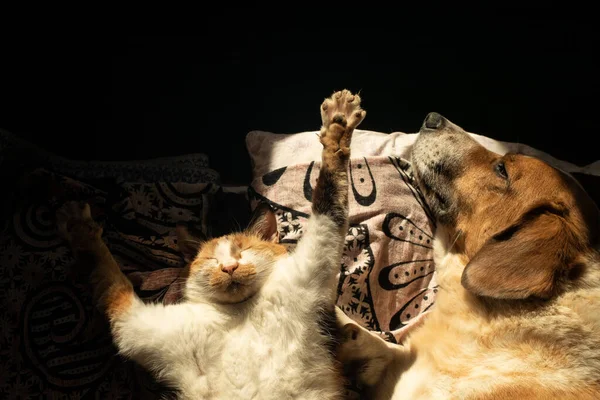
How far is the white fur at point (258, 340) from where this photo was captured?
1739 millimetres

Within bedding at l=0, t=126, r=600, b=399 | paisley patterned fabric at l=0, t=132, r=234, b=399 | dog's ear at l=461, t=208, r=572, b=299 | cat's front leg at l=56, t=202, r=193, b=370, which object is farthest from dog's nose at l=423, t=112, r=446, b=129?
cat's front leg at l=56, t=202, r=193, b=370

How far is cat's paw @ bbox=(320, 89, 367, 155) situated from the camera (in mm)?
1916

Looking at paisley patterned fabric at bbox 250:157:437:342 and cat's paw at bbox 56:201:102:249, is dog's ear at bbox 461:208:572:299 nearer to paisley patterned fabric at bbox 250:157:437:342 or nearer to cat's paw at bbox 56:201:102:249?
paisley patterned fabric at bbox 250:157:437:342

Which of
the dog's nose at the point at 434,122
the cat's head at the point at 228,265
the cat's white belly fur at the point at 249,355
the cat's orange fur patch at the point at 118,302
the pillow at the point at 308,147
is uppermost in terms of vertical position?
the dog's nose at the point at 434,122

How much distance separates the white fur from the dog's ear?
53cm

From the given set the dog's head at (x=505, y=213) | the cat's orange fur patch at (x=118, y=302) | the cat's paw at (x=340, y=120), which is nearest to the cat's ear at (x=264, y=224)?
the cat's paw at (x=340, y=120)

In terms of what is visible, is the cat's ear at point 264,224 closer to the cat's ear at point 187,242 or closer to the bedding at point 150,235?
the bedding at point 150,235

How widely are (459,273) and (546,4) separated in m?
2.05

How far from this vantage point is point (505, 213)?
1.86 metres

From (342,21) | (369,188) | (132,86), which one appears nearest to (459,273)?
(369,188)

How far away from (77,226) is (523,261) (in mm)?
1739

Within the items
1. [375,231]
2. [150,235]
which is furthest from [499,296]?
[150,235]

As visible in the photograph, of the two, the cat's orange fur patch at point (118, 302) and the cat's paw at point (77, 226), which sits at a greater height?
the cat's paw at point (77, 226)

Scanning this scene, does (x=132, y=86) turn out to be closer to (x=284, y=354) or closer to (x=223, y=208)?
(x=223, y=208)
